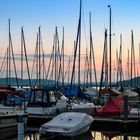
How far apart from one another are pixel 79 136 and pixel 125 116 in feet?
14.2

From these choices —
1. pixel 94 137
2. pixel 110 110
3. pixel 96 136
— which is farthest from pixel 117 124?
pixel 94 137

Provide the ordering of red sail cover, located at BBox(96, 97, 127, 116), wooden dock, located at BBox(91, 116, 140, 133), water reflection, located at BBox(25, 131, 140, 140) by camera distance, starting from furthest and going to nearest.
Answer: red sail cover, located at BBox(96, 97, 127, 116) → wooden dock, located at BBox(91, 116, 140, 133) → water reflection, located at BBox(25, 131, 140, 140)

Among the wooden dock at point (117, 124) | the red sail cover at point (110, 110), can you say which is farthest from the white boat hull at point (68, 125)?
the red sail cover at point (110, 110)

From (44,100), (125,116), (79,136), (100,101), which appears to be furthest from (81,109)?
(100,101)

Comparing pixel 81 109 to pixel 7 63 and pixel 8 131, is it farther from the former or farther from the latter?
pixel 7 63

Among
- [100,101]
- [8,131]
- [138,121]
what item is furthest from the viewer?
[100,101]

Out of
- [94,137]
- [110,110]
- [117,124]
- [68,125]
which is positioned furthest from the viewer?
[110,110]

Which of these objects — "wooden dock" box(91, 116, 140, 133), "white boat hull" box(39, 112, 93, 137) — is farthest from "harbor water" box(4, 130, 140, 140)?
"wooden dock" box(91, 116, 140, 133)

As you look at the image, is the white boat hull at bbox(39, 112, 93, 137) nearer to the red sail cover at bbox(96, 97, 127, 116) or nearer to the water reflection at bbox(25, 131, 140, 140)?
the water reflection at bbox(25, 131, 140, 140)

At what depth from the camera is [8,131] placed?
26.3 metres

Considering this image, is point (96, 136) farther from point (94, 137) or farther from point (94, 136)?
point (94, 137)

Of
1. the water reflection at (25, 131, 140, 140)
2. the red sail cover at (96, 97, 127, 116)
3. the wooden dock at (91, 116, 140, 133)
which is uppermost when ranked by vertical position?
the red sail cover at (96, 97, 127, 116)

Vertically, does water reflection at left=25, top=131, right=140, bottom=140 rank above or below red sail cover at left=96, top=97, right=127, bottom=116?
below

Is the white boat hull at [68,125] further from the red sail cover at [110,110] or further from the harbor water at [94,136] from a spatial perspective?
the red sail cover at [110,110]
